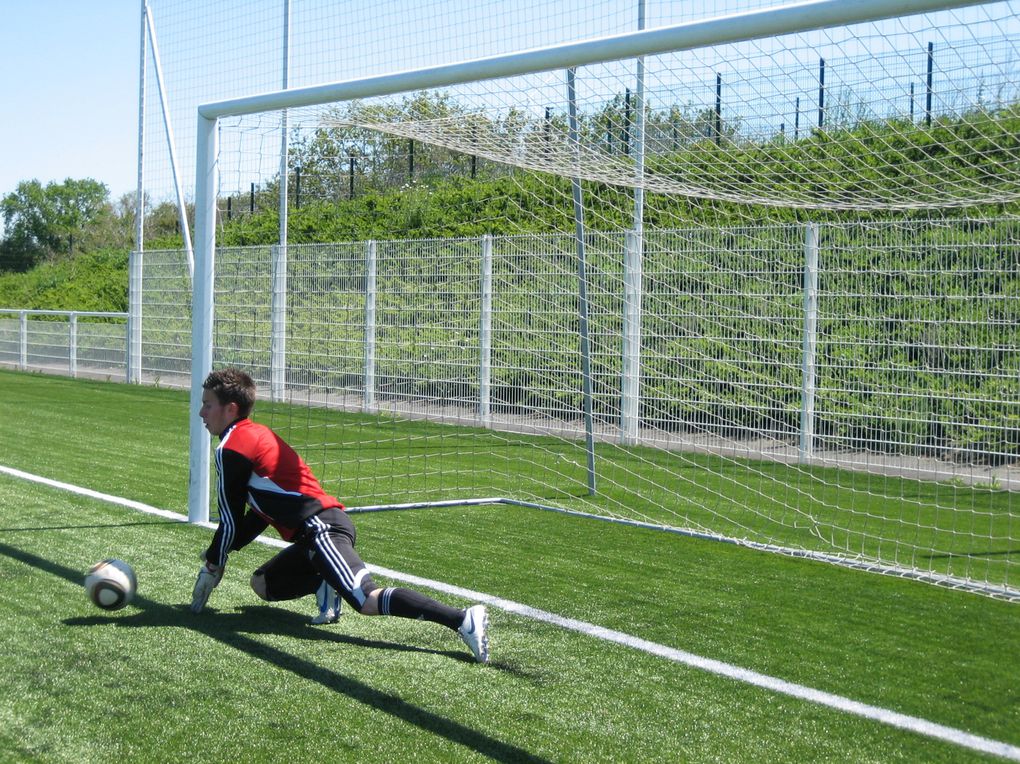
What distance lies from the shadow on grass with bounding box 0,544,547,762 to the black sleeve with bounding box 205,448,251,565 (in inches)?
13.3

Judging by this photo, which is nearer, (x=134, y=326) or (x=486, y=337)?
(x=486, y=337)

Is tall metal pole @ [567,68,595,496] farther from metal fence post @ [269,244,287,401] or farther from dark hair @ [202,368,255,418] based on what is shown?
dark hair @ [202,368,255,418]

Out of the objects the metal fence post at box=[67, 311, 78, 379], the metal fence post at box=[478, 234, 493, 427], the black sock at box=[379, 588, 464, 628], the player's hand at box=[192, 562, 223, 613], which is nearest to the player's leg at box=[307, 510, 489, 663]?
the black sock at box=[379, 588, 464, 628]

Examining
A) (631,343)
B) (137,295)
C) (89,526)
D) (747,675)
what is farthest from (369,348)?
(137,295)

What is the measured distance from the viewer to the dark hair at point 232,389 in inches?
202

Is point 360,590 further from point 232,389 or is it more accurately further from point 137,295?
point 137,295

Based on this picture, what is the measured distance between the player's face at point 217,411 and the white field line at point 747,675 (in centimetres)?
146

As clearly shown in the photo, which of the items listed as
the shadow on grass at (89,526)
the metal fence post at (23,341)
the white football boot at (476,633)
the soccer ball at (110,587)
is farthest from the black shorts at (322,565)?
the metal fence post at (23,341)

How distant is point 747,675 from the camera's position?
14.6 ft

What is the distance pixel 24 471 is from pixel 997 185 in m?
8.31

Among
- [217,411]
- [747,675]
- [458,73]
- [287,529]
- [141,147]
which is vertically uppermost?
[141,147]

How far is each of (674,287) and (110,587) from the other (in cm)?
684

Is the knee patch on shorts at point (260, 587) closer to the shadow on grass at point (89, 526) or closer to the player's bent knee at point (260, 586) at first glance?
A: the player's bent knee at point (260, 586)

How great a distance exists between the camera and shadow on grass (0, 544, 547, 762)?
3.70 metres
